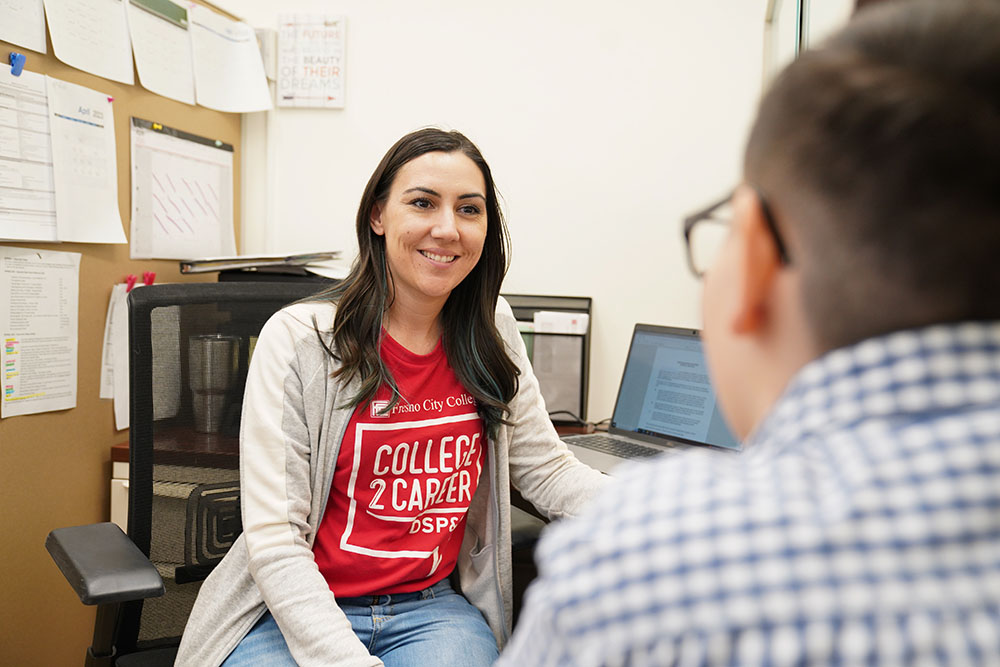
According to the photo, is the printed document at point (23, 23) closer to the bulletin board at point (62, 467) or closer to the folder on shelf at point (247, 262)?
the bulletin board at point (62, 467)

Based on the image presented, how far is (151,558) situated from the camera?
1.22 metres

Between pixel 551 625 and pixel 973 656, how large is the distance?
7.1 inches

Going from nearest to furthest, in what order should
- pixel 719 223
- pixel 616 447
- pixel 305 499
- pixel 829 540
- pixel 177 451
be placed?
1. pixel 829 540
2. pixel 719 223
3. pixel 305 499
4. pixel 177 451
5. pixel 616 447

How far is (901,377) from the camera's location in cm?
35

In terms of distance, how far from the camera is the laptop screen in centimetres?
159

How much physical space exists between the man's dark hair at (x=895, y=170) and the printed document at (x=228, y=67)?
179 cm

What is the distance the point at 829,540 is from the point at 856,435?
54mm

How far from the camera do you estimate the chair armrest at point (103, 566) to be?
97 cm

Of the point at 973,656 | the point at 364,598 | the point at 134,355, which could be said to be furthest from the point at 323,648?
the point at 973,656

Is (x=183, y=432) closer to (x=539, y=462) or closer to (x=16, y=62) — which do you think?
(x=539, y=462)

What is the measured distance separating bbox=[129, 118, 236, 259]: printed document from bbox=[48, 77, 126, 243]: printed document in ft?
0.26

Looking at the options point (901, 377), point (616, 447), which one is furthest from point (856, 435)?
point (616, 447)

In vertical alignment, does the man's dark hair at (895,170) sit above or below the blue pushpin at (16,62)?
below

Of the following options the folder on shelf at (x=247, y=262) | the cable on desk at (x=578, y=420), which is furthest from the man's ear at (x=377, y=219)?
the cable on desk at (x=578, y=420)
